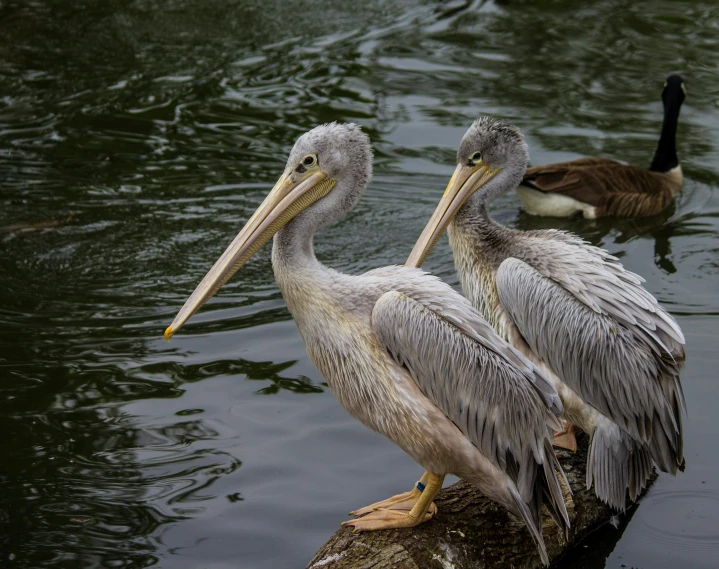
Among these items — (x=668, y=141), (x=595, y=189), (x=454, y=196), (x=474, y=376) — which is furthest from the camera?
(x=668, y=141)

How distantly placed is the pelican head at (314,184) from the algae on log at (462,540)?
1.29 meters

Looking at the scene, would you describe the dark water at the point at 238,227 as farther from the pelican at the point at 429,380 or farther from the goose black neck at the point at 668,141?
the pelican at the point at 429,380

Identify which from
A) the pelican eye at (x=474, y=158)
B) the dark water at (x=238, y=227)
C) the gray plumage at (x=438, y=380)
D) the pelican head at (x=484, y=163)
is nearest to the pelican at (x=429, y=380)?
the gray plumage at (x=438, y=380)

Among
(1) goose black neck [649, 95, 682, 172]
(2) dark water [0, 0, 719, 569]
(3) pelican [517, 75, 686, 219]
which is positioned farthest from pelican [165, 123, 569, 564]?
(1) goose black neck [649, 95, 682, 172]

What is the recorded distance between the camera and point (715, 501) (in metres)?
5.03

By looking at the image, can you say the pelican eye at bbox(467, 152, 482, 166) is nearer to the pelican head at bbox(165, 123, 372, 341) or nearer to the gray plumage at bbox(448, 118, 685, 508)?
the gray plumage at bbox(448, 118, 685, 508)

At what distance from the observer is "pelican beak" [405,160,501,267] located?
218 inches

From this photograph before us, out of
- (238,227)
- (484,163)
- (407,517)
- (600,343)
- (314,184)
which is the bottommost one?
(407,517)

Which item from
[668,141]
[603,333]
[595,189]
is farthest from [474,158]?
[668,141]

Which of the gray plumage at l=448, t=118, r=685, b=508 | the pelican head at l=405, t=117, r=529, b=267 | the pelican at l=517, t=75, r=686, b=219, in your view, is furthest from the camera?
the pelican at l=517, t=75, r=686, b=219

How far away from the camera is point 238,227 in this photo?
805 cm

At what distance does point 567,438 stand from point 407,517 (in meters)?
1.20

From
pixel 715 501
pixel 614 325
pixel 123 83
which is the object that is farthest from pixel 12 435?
pixel 123 83

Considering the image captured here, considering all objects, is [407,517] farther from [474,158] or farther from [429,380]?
[474,158]
